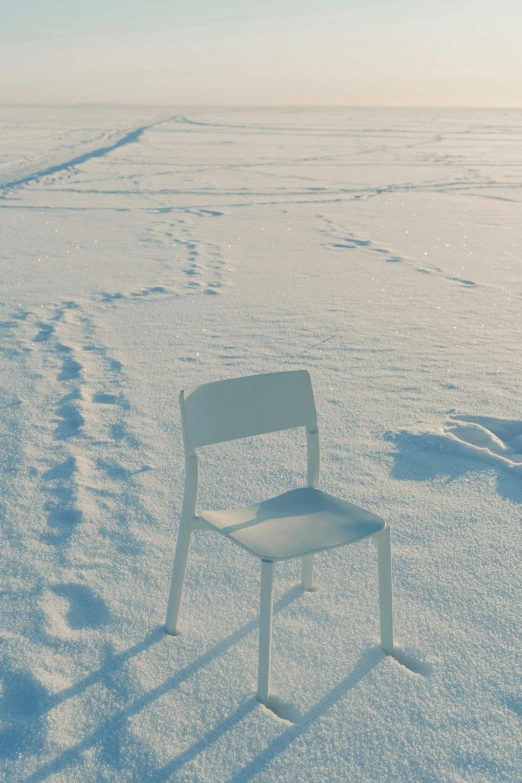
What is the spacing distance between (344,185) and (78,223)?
19.4 ft

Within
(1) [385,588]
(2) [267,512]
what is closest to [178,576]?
(2) [267,512]

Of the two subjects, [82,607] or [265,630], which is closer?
[265,630]

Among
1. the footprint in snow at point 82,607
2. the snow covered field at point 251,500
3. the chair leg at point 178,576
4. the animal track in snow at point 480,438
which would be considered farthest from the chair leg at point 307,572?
the animal track in snow at point 480,438

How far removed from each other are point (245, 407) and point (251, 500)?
1015 millimetres

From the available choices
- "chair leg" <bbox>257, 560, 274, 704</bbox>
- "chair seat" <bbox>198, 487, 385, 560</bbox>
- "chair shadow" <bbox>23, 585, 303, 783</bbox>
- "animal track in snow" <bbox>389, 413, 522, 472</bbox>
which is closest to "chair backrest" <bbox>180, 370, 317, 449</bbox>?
"chair seat" <bbox>198, 487, 385, 560</bbox>

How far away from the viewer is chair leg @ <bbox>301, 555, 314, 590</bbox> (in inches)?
97.3

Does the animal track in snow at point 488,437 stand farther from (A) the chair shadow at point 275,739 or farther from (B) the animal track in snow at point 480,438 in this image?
(A) the chair shadow at point 275,739

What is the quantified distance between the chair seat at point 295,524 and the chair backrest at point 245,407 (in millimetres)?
221

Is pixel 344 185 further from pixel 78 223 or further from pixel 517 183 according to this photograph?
pixel 78 223

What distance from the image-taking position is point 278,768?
1.80 m

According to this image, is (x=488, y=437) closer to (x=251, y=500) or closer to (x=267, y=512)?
(x=251, y=500)

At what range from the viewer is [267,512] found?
7.09 ft

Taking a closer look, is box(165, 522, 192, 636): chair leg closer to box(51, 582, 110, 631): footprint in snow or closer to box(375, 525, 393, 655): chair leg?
box(51, 582, 110, 631): footprint in snow

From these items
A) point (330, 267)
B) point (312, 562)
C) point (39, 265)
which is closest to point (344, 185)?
point (330, 267)
